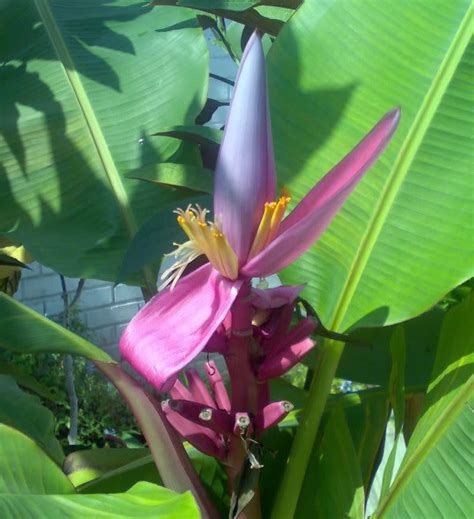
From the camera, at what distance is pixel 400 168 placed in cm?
60

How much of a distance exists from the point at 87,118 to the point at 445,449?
48cm

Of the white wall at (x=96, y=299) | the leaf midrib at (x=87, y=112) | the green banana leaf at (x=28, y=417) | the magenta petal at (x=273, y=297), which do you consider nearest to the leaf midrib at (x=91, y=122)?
the leaf midrib at (x=87, y=112)

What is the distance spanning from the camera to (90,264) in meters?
0.72

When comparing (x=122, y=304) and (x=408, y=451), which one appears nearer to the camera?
(x=408, y=451)

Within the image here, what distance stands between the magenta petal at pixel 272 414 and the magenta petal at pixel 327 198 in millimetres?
95

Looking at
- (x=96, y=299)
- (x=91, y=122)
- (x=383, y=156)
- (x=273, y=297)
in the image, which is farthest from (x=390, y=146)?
(x=96, y=299)

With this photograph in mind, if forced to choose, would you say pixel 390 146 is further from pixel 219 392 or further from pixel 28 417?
pixel 28 417

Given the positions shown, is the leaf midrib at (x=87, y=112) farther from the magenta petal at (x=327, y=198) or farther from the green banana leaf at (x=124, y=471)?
the magenta petal at (x=327, y=198)

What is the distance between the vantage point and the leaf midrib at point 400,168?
60 centimetres

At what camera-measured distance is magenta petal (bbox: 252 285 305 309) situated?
475mm

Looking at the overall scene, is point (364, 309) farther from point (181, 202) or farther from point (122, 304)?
point (122, 304)

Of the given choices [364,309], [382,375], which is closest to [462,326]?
[364,309]

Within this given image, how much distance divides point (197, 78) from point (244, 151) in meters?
0.38

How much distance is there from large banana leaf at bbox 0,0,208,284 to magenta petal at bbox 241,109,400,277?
31cm
